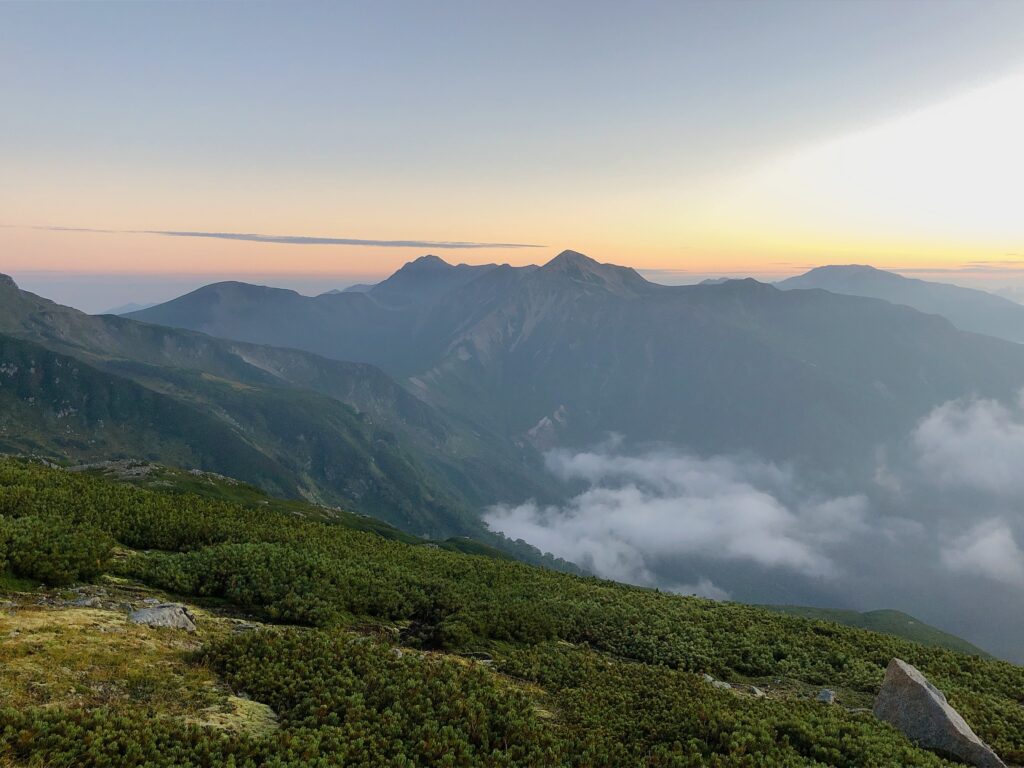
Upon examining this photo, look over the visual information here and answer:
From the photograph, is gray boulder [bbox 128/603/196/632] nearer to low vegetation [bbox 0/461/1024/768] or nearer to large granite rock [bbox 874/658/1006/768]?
low vegetation [bbox 0/461/1024/768]

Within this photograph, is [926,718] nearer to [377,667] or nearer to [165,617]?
[377,667]

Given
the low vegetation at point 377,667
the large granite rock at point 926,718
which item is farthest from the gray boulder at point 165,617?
the large granite rock at point 926,718

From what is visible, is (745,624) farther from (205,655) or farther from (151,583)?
(151,583)

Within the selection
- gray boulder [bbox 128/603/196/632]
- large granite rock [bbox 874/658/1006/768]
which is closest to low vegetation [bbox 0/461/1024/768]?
gray boulder [bbox 128/603/196/632]

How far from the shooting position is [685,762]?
1677cm

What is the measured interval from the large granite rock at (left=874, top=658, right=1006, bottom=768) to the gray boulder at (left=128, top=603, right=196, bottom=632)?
28.4m

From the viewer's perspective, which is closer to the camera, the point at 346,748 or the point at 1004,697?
the point at 346,748

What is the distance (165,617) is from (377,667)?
9070mm

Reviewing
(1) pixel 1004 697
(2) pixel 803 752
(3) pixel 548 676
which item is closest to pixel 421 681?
(3) pixel 548 676

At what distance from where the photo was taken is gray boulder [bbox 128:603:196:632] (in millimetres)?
21125

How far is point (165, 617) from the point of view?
2166 cm

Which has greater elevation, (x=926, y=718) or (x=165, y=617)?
(x=165, y=617)

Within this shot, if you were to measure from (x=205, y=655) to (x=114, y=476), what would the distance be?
78665mm

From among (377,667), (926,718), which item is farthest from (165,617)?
(926,718)
